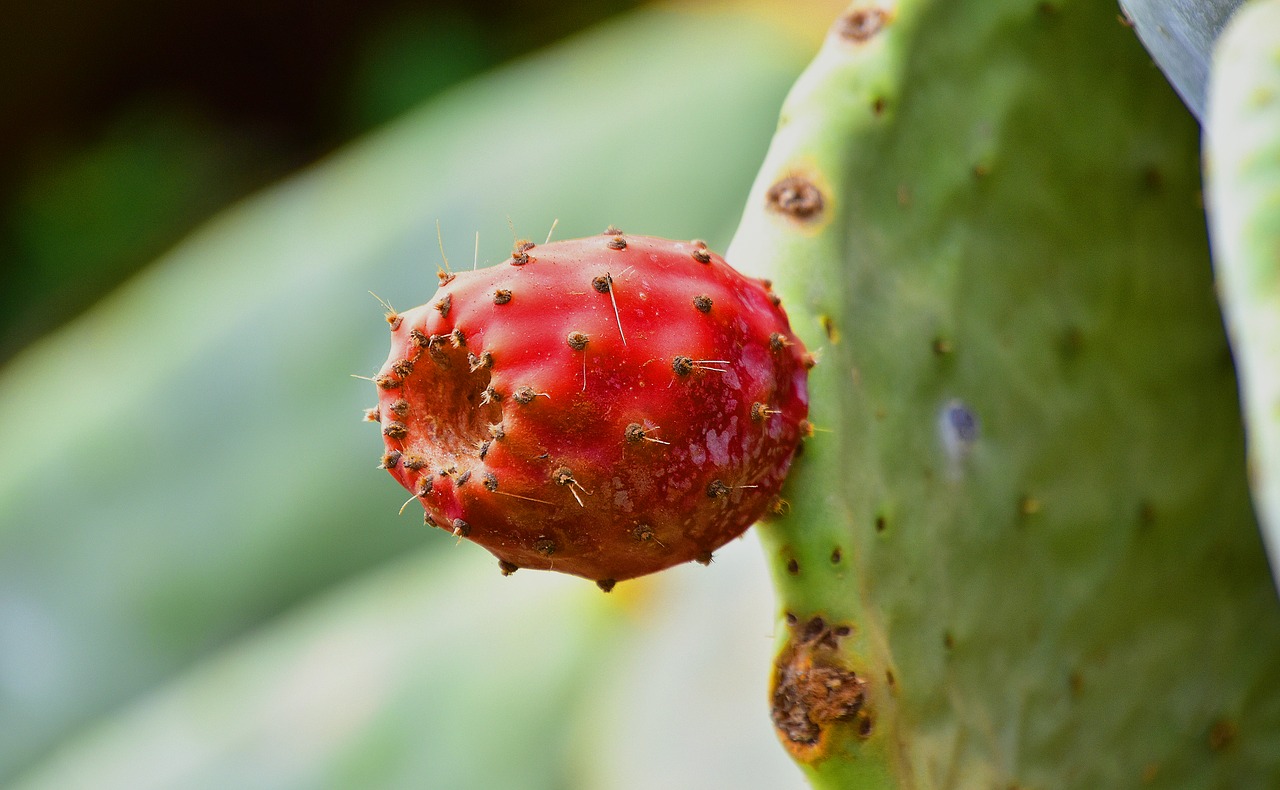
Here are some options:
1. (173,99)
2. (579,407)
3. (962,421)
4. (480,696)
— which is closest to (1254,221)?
(579,407)

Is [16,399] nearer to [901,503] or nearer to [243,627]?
[243,627]

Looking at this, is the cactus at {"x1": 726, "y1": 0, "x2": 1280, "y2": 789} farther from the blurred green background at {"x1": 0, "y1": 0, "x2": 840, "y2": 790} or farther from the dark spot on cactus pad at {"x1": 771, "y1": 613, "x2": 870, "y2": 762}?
the blurred green background at {"x1": 0, "y1": 0, "x2": 840, "y2": 790}

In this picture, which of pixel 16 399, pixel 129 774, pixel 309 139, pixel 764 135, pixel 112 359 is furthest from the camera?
pixel 309 139

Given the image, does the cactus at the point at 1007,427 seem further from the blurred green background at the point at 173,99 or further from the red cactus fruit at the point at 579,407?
the blurred green background at the point at 173,99

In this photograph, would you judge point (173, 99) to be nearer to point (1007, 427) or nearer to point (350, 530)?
point (350, 530)

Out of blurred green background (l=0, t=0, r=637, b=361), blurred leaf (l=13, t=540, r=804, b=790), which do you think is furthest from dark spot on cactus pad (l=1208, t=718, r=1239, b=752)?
blurred green background (l=0, t=0, r=637, b=361)

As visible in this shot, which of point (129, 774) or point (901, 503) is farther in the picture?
point (129, 774)

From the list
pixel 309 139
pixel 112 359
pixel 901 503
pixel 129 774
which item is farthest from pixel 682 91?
pixel 309 139
